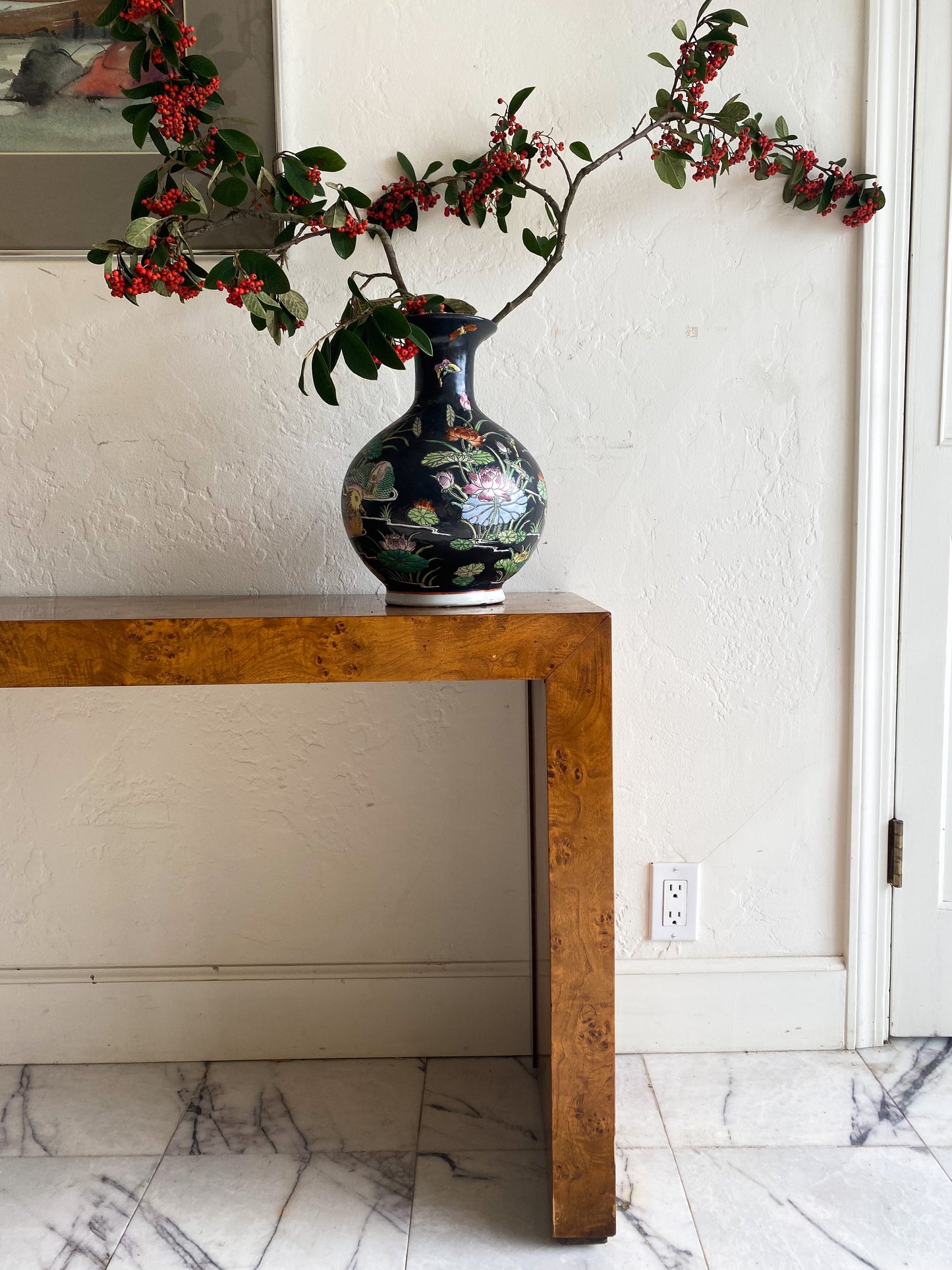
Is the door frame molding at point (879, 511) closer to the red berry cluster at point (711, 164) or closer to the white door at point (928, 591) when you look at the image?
the white door at point (928, 591)

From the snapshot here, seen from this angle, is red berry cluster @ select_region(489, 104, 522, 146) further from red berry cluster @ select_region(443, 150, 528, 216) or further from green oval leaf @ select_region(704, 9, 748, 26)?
green oval leaf @ select_region(704, 9, 748, 26)

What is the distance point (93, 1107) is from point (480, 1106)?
0.54 metres

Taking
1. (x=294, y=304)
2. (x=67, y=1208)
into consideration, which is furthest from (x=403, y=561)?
(x=67, y=1208)

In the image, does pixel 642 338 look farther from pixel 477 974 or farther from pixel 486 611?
pixel 477 974

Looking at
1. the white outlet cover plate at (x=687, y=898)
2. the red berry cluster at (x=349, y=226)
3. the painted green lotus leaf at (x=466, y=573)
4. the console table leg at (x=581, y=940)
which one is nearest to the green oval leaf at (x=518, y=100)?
the red berry cluster at (x=349, y=226)

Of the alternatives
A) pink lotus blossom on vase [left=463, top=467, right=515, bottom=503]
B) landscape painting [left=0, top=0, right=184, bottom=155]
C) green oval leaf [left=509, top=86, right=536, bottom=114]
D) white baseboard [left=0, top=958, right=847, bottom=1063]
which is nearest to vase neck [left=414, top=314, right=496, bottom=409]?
pink lotus blossom on vase [left=463, top=467, right=515, bottom=503]

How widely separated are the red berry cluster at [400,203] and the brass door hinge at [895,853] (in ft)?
3.68

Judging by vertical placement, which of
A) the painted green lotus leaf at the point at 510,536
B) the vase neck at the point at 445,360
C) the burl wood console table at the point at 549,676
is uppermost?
the vase neck at the point at 445,360

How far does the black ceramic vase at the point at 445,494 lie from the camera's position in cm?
103

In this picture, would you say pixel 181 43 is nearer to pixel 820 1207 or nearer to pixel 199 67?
pixel 199 67

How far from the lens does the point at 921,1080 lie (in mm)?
1340

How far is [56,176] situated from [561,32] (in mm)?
723

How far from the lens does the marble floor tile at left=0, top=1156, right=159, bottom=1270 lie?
1038 millimetres

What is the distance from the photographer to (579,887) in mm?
1004
